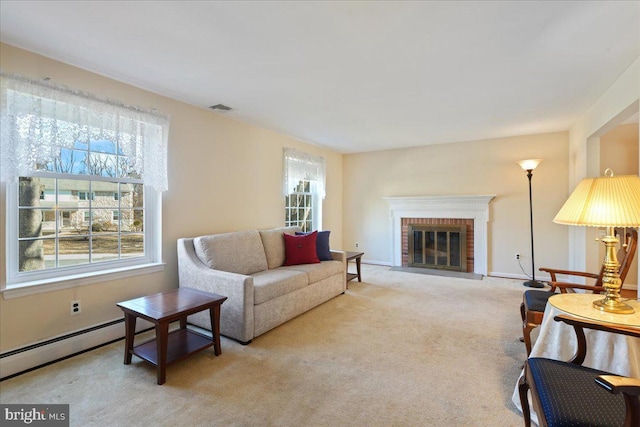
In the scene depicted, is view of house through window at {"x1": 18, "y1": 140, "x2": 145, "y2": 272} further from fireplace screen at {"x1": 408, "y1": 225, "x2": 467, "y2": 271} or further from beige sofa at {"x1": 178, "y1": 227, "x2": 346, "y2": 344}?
fireplace screen at {"x1": 408, "y1": 225, "x2": 467, "y2": 271}

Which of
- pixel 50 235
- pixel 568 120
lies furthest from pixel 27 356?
pixel 568 120

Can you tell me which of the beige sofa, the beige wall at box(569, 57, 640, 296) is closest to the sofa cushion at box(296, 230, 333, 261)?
the beige sofa

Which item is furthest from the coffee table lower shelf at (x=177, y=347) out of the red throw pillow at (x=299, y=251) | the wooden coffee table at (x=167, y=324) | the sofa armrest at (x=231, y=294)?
the red throw pillow at (x=299, y=251)

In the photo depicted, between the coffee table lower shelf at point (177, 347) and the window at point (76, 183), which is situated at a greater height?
the window at point (76, 183)

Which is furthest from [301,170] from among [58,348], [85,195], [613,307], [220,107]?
[613,307]

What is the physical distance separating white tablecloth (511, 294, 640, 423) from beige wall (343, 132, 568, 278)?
3.36 metres

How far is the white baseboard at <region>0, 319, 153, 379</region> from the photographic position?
7.03 feet

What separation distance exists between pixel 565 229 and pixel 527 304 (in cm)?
311

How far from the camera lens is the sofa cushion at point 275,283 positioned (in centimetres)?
277

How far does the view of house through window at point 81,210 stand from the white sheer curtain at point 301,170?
2254 mm

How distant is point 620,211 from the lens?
1.60 m

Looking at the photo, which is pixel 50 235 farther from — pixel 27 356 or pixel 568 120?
pixel 568 120

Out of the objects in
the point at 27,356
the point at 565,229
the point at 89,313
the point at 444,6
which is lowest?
the point at 27,356

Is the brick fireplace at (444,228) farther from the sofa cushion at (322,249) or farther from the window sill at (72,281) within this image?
the window sill at (72,281)
